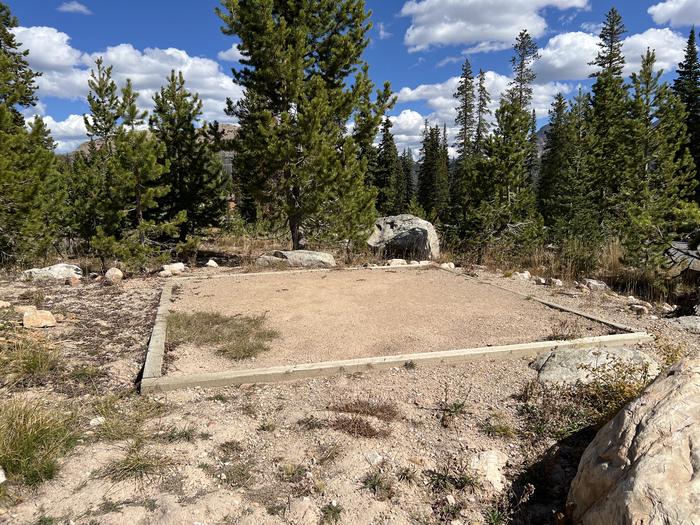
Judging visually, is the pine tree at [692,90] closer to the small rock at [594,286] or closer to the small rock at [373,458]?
the small rock at [594,286]

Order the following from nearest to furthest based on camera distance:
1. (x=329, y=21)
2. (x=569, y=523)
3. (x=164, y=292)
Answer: (x=569, y=523) < (x=164, y=292) < (x=329, y=21)

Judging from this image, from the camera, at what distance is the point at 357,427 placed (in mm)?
3357

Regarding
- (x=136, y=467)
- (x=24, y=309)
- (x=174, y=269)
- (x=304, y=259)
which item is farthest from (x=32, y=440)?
(x=304, y=259)

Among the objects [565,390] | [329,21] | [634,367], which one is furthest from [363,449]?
[329,21]

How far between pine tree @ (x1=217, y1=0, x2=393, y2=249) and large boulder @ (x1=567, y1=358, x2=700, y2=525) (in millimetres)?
8914

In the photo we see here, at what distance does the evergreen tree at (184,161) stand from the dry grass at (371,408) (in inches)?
349

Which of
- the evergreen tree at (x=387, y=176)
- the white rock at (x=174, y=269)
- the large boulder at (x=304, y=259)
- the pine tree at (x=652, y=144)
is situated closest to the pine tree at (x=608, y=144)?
the pine tree at (x=652, y=144)

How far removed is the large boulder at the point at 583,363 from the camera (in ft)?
13.0

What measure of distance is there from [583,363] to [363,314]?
9.69ft

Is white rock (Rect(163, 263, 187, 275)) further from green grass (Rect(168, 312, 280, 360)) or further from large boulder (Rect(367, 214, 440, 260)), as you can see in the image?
large boulder (Rect(367, 214, 440, 260))

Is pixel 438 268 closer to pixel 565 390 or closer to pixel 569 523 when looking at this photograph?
pixel 565 390

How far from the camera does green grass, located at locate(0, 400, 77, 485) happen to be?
2678mm

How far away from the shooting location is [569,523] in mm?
2248

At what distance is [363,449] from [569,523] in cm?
132
